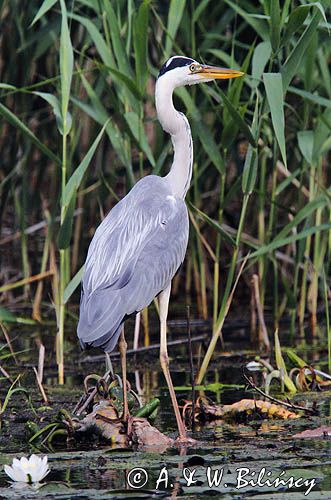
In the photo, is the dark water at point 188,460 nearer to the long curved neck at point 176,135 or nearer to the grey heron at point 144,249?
the grey heron at point 144,249

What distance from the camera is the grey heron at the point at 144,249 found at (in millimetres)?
4578

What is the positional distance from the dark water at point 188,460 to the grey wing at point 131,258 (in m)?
0.52

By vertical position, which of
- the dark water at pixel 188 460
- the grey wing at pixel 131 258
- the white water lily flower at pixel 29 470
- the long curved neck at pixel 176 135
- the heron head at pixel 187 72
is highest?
the heron head at pixel 187 72

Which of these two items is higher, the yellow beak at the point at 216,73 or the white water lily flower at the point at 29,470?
the yellow beak at the point at 216,73

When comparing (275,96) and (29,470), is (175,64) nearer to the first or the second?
(275,96)

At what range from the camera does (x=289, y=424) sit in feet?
15.5

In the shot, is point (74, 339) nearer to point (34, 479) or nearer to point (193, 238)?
point (193, 238)

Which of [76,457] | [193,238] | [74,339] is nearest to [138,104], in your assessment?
[193,238]

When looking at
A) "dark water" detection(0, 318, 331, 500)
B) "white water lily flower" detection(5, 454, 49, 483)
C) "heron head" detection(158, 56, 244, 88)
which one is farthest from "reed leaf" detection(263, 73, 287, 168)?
"white water lily flower" detection(5, 454, 49, 483)

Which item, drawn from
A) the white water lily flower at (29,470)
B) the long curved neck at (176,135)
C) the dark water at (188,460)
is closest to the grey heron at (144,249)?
the long curved neck at (176,135)

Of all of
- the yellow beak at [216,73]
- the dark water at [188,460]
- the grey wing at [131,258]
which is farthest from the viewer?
the yellow beak at [216,73]

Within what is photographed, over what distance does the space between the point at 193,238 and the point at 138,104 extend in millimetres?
1216

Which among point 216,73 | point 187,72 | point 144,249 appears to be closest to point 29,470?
point 144,249

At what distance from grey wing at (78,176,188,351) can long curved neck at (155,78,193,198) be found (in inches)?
4.6
